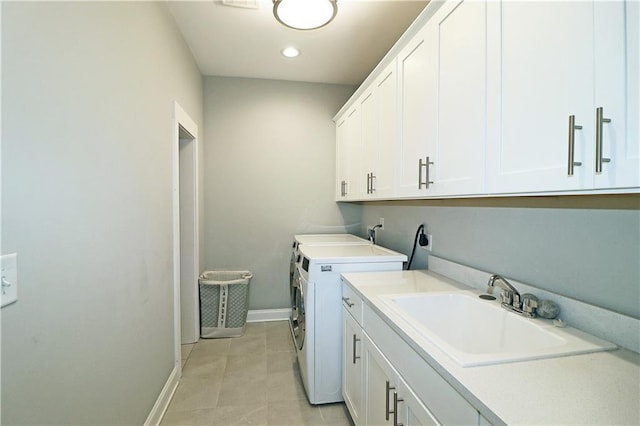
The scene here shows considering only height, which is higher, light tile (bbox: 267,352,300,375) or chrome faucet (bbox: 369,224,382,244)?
chrome faucet (bbox: 369,224,382,244)

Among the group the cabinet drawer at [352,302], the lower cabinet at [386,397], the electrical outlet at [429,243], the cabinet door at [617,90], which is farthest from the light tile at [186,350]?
the cabinet door at [617,90]

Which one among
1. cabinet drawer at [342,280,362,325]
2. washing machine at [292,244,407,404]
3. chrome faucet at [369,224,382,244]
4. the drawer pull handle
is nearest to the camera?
cabinet drawer at [342,280,362,325]

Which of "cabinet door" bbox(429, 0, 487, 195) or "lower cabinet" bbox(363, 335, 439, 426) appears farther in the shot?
"cabinet door" bbox(429, 0, 487, 195)

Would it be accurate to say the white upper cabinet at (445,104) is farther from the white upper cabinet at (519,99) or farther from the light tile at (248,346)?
the light tile at (248,346)

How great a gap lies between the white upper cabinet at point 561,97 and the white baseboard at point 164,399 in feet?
6.97

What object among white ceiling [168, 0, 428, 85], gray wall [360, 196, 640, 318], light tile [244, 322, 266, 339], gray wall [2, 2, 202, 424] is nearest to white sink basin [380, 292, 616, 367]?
gray wall [360, 196, 640, 318]

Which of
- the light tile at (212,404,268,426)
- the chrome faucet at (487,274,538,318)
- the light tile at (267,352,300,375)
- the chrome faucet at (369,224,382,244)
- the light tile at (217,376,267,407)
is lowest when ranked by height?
the light tile at (212,404,268,426)

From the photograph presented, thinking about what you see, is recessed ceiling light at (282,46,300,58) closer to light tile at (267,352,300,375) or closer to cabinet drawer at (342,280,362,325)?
cabinet drawer at (342,280,362,325)

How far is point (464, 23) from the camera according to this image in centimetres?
114

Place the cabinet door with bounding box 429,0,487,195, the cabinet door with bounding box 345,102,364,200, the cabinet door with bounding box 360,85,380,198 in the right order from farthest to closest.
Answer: the cabinet door with bounding box 345,102,364,200, the cabinet door with bounding box 360,85,380,198, the cabinet door with bounding box 429,0,487,195

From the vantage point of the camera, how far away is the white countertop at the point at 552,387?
24.9 inches

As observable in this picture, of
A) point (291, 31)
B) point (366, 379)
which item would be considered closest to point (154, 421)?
point (366, 379)

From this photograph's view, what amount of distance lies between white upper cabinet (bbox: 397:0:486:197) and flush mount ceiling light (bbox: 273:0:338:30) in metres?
0.48

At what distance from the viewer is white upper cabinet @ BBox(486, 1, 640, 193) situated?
651 millimetres
